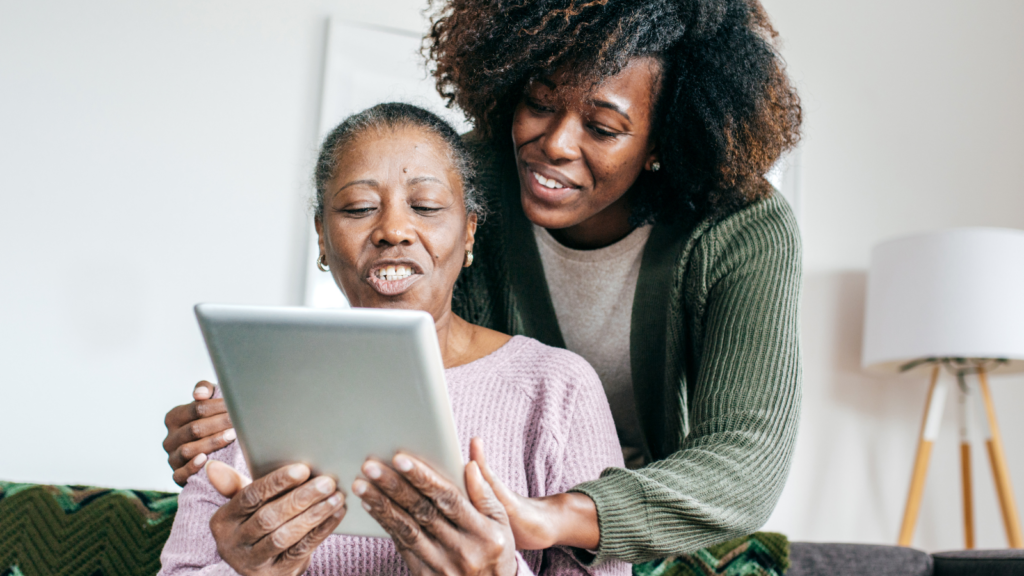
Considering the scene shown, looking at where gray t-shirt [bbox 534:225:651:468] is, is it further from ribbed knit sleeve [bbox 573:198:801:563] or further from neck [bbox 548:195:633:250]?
ribbed knit sleeve [bbox 573:198:801:563]

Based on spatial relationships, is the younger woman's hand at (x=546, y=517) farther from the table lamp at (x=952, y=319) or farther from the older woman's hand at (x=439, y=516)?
the table lamp at (x=952, y=319)

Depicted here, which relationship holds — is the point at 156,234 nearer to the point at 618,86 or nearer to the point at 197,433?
the point at 197,433

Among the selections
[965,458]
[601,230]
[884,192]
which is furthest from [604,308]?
[884,192]

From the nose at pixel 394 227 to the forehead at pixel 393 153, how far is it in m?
0.05

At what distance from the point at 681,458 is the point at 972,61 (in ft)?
9.17

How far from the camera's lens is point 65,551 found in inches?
52.6

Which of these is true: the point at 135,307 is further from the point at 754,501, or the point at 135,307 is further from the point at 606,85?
the point at 754,501

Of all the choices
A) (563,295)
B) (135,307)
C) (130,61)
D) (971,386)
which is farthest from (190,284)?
(971,386)

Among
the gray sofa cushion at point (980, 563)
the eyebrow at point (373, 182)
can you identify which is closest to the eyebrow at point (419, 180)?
the eyebrow at point (373, 182)

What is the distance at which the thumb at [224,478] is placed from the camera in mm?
836

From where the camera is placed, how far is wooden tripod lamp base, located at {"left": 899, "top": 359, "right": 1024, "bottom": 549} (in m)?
2.55

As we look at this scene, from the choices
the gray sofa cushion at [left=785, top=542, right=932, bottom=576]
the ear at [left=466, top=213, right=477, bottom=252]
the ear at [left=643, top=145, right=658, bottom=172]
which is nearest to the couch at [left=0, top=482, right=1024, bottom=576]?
the gray sofa cushion at [left=785, top=542, right=932, bottom=576]

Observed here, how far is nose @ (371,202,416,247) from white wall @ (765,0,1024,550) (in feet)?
6.93

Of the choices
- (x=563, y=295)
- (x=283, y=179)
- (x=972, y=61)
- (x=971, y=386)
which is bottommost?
(x=971, y=386)
